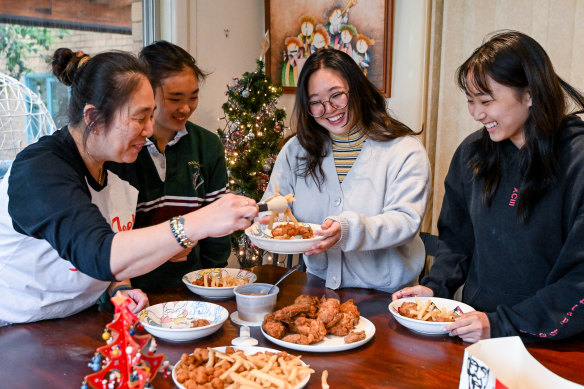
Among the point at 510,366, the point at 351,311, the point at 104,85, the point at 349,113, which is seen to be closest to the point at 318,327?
the point at 351,311

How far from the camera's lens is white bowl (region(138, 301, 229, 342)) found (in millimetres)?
1584

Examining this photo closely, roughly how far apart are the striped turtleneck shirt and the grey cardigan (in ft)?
0.11

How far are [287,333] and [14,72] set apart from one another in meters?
2.55

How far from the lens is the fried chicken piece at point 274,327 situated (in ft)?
5.21

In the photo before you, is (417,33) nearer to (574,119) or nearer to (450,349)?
(574,119)

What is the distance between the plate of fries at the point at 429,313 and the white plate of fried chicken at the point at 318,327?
Result: 0.11 meters

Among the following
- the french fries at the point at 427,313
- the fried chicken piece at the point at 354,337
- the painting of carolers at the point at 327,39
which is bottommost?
the fried chicken piece at the point at 354,337

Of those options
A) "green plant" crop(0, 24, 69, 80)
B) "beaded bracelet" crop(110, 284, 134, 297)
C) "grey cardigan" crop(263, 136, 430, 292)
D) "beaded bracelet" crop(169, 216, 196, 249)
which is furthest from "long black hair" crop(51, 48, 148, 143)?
"green plant" crop(0, 24, 69, 80)

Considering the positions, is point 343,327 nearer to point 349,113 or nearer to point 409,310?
point 409,310

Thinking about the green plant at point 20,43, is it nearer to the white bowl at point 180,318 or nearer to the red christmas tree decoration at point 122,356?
the white bowl at point 180,318

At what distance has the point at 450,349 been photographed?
5.17 ft

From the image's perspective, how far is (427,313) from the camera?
171cm

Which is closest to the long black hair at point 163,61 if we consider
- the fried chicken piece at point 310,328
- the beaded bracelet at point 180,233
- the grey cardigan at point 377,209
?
the grey cardigan at point 377,209

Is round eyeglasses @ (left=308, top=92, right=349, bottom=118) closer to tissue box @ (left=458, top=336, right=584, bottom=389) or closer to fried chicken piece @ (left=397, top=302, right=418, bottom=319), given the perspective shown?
fried chicken piece @ (left=397, top=302, right=418, bottom=319)
